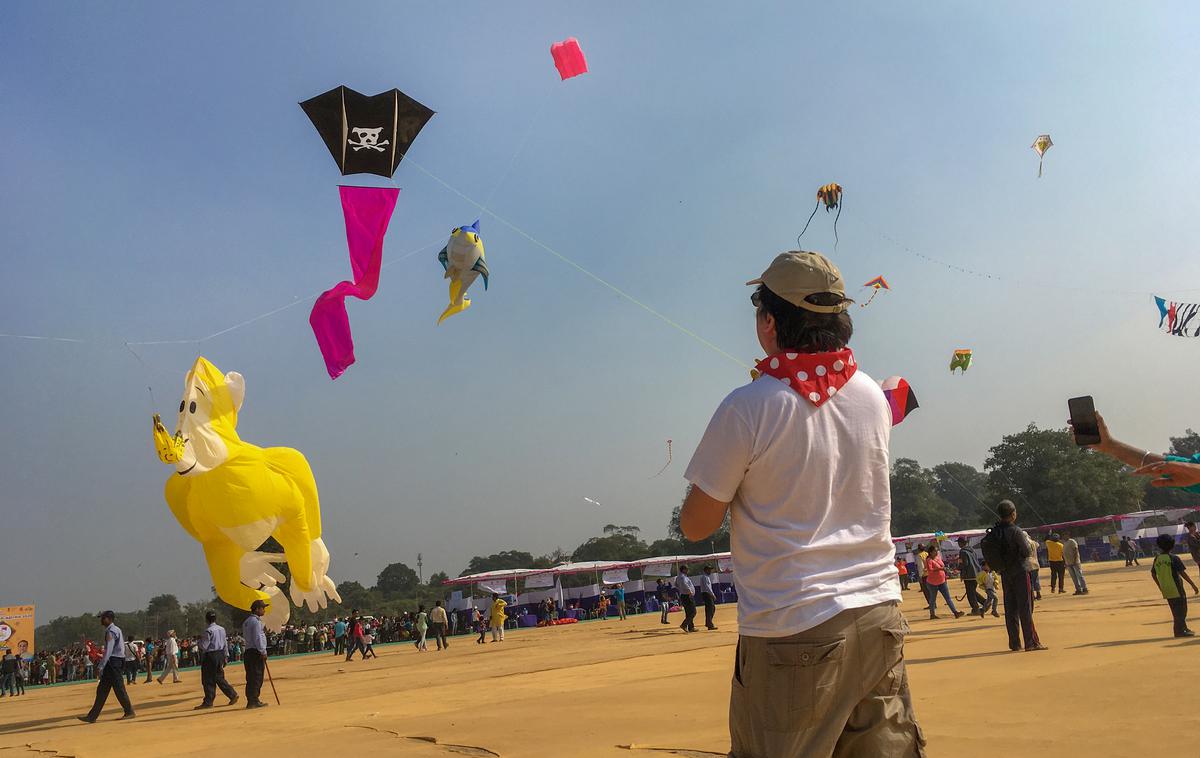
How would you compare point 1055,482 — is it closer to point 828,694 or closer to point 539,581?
point 539,581

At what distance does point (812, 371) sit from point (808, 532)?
0.44 meters

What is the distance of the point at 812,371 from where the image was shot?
7.57 feet

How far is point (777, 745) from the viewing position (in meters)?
1.98

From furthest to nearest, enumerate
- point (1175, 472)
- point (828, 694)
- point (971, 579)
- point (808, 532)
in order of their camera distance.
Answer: point (971, 579) < point (1175, 472) < point (808, 532) < point (828, 694)

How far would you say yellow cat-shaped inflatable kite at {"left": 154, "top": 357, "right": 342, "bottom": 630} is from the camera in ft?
39.4

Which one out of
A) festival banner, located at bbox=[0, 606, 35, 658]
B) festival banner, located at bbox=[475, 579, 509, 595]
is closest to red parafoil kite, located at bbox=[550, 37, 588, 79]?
festival banner, located at bbox=[475, 579, 509, 595]

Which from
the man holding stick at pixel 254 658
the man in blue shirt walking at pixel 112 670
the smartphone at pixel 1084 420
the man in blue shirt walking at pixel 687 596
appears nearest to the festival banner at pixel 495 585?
the man in blue shirt walking at pixel 687 596

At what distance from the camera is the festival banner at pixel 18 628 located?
131 ft

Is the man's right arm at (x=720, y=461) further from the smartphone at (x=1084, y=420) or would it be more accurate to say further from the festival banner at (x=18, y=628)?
the festival banner at (x=18, y=628)

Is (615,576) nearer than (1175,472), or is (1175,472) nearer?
(1175,472)

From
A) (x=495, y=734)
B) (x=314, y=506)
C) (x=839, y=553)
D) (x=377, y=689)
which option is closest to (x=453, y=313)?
(x=314, y=506)

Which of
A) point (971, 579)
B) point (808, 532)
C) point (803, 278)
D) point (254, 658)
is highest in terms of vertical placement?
point (803, 278)

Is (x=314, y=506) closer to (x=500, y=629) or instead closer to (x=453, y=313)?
(x=453, y=313)

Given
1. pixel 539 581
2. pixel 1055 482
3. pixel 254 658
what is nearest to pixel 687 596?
pixel 254 658
